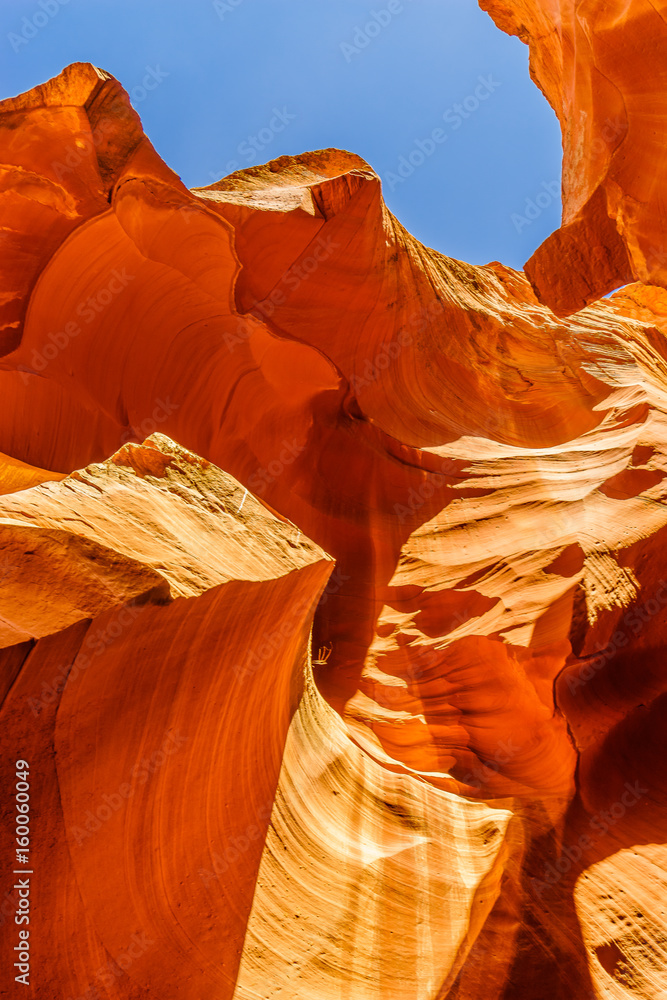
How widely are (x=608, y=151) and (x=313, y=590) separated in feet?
16.0

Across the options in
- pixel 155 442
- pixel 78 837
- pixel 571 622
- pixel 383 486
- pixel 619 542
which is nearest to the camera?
pixel 78 837

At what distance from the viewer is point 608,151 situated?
5973 millimetres

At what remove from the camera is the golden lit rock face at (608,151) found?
17.9 ft

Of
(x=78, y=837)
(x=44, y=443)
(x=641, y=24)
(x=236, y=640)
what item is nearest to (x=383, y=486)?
(x=44, y=443)

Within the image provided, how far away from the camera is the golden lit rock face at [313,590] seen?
3254mm

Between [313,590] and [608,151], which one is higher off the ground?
[608,151]

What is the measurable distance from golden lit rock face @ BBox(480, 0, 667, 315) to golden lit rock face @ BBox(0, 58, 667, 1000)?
216 millimetres

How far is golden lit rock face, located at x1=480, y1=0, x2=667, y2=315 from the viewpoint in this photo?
5469 millimetres

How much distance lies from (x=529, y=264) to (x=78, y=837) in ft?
20.4

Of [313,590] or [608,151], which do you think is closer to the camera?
[313,590]

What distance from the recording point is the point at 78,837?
311cm

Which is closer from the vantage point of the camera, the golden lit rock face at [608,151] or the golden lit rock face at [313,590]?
the golden lit rock face at [313,590]

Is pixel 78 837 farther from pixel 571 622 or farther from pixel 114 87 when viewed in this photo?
pixel 114 87

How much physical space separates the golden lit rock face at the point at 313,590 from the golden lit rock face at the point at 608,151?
0.71 feet
